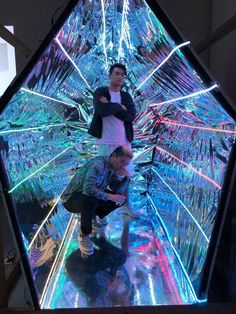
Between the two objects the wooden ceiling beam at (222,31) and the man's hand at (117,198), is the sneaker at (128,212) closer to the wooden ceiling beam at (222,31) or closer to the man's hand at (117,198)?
the man's hand at (117,198)

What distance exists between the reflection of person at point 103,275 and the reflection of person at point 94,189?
0.09 m

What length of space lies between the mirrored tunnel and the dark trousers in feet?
0.54

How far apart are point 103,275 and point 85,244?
29 cm

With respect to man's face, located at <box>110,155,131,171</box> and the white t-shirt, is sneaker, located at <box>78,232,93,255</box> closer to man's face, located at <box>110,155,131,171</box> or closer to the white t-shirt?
man's face, located at <box>110,155,131,171</box>

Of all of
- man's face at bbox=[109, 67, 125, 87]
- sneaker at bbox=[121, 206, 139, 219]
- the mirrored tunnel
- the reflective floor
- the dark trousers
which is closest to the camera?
the mirrored tunnel

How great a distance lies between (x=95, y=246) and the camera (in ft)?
6.76

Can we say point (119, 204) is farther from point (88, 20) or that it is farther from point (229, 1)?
point (229, 1)

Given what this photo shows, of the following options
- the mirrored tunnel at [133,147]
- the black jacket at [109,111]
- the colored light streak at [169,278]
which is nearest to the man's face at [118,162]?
the black jacket at [109,111]

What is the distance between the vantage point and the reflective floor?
5.07 ft

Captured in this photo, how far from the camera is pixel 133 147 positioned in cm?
246

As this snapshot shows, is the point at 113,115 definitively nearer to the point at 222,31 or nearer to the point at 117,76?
the point at 117,76

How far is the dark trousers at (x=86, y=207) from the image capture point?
→ 1.95 metres

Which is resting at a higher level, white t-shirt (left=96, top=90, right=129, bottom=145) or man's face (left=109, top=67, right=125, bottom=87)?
man's face (left=109, top=67, right=125, bottom=87)

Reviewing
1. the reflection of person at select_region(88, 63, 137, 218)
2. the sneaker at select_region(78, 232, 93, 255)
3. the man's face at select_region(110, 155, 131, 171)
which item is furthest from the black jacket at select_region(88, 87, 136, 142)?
the sneaker at select_region(78, 232, 93, 255)
